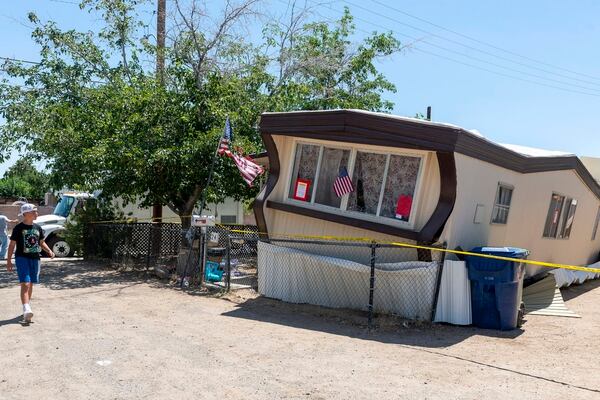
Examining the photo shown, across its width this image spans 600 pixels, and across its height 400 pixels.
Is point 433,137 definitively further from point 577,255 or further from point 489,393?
point 577,255

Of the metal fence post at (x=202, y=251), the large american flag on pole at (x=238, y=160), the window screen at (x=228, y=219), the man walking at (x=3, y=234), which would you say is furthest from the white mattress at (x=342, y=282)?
the window screen at (x=228, y=219)

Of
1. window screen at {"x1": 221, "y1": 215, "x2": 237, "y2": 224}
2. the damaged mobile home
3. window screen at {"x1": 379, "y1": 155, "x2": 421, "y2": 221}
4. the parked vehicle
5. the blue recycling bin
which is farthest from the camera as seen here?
window screen at {"x1": 221, "y1": 215, "x2": 237, "y2": 224}

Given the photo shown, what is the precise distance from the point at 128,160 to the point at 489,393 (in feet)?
30.4

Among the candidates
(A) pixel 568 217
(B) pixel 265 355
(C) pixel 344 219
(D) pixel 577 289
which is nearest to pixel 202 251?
(C) pixel 344 219

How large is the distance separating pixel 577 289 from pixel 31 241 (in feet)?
37.0

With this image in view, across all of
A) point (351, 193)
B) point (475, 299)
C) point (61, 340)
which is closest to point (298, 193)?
point (351, 193)

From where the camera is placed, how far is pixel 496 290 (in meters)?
8.20

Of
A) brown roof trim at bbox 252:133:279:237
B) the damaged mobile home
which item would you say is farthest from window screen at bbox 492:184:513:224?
brown roof trim at bbox 252:133:279:237

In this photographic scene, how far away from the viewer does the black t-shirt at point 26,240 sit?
8016mm

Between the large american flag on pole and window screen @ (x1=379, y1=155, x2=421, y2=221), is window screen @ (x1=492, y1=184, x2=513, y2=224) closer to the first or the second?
window screen @ (x1=379, y1=155, x2=421, y2=221)

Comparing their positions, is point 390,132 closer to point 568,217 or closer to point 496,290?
point 496,290

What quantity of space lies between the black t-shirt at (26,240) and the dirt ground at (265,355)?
0.94 m

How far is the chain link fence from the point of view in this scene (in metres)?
8.65

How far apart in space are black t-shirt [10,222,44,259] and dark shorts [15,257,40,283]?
0.18 feet
